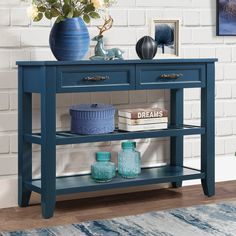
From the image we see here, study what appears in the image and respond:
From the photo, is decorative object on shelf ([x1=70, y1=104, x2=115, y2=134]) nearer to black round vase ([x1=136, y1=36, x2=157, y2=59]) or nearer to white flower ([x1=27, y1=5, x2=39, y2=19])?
black round vase ([x1=136, y1=36, x2=157, y2=59])

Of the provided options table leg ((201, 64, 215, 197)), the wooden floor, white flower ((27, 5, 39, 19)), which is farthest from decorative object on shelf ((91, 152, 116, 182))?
white flower ((27, 5, 39, 19))

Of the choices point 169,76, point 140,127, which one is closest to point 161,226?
point 140,127

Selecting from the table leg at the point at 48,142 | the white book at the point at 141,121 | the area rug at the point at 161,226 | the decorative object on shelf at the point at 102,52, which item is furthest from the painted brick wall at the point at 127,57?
the area rug at the point at 161,226

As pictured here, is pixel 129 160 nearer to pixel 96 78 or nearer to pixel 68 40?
pixel 96 78

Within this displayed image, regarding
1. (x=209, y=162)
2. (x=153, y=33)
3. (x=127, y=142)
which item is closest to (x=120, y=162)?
(x=127, y=142)

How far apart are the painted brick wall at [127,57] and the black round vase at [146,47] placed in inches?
11.7

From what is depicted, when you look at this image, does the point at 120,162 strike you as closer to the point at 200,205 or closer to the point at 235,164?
the point at 200,205

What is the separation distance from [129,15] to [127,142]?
0.82 m

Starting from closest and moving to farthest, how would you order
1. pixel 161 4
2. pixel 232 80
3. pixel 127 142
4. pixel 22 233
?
pixel 22 233
pixel 127 142
pixel 161 4
pixel 232 80

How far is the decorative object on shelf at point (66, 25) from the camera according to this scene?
11.4 ft

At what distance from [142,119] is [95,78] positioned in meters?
0.43

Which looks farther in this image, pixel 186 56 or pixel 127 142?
pixel 186 56

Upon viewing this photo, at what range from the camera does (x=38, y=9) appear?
348 cm

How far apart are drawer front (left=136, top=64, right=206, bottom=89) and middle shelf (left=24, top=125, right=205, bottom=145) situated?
0.27 meters
